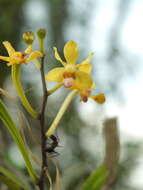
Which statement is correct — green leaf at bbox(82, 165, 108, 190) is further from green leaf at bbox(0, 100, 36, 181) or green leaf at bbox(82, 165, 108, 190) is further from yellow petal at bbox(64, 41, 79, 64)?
yellow petal at bbox(64, 41, 79, 64)

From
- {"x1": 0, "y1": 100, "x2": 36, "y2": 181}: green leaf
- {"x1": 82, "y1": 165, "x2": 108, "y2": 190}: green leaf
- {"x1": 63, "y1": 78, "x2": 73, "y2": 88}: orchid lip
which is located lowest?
{"x1": 82, "y1": 165, "x2": 108, "y2": 190}: green leaf

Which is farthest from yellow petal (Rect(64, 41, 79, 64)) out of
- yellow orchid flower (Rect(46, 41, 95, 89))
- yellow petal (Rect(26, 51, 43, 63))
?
yellow petal (Rect(26, 51, 43, 63))

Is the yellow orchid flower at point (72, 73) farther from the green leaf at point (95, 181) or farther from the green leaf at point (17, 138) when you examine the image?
the green leaf at point (95, 181)

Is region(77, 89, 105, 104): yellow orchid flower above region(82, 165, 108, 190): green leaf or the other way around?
above

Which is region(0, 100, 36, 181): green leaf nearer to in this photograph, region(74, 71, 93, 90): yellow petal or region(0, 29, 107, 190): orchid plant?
region(0, 29, 107, 190): orchid plant

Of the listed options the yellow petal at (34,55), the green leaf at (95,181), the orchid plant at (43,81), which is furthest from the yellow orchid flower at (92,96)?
the green leaf at (95,181)

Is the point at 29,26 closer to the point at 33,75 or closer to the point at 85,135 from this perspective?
the point at 33,75

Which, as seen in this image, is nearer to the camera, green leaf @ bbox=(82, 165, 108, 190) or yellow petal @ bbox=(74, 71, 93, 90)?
yellow petal @ bbox=(74, 71, 93, 90)
